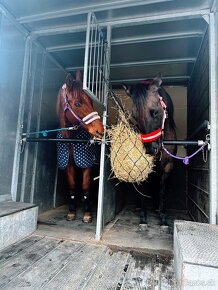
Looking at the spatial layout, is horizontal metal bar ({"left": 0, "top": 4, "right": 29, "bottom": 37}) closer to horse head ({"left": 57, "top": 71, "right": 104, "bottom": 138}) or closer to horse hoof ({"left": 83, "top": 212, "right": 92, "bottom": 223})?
horse head ({"left": 57, "top": 71, "right": 104, "bottom": 138})

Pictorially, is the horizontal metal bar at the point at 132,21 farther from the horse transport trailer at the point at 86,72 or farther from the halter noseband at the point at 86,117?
the halter noseband at the point at 86,117

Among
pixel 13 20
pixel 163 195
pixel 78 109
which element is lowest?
pixel 163 195

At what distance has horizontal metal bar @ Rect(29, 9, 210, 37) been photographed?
2.12 metres

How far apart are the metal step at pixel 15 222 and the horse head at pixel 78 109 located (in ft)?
3.00

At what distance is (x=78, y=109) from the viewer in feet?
7.44

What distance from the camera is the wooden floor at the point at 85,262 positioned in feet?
4.20

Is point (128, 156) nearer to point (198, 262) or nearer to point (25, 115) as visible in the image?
point (198, 262)

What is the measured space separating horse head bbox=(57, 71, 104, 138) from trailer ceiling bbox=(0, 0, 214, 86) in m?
0.62

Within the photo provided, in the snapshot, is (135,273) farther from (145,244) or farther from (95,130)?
(95,130)

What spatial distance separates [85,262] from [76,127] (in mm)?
1289

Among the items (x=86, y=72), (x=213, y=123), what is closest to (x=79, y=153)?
(x=86, y=72)

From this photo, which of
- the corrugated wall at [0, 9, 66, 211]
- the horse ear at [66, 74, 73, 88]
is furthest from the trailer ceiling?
the horse ear at [66, 74, 73, 88]

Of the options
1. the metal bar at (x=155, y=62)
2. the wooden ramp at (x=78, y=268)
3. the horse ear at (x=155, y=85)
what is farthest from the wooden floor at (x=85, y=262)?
the metal bar at (x=155, y=62)

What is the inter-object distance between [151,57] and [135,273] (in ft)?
8.84
